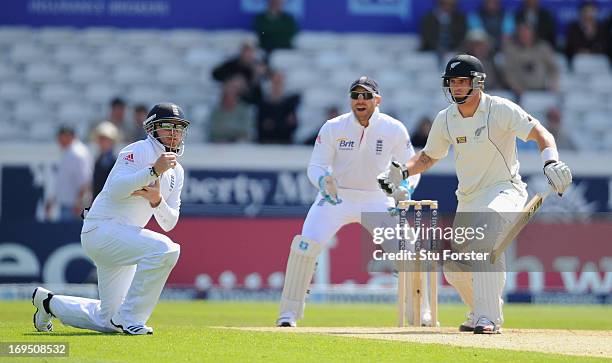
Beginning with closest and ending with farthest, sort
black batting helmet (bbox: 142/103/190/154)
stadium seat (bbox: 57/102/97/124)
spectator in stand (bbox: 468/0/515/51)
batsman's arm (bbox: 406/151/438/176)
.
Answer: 1. black batting helmet (bbox: 142/103/190/154)
2. batsman's arm (bbox: 406/151/438/176)
3. stadium seat (bbox: 57/102/97/124)
4. spectator in stand (bbox: 468/0/515/51)

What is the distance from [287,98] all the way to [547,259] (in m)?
4.12

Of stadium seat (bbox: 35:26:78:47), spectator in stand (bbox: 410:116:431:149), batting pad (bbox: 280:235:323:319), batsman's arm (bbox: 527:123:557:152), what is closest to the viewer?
batsman's arm (bbox: 527:123:557:152)

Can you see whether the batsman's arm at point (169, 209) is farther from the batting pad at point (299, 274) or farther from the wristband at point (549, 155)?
the wristband at point (549, 155)

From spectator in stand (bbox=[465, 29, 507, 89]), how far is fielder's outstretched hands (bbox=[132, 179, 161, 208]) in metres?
10.1

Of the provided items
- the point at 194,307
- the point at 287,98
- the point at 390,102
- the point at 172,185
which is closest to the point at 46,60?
the point at 287,98

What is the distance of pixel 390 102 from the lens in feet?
61.6

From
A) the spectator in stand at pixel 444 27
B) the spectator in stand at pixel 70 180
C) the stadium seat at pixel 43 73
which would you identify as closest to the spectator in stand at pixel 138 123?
the spectator in stand at pixel 70 180

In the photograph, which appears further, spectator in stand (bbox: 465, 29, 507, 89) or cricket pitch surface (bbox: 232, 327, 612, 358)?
spectator in stand (bbox: 465, 29, 507, 89)

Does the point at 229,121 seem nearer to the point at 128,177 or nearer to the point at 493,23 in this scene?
the point at 493,23

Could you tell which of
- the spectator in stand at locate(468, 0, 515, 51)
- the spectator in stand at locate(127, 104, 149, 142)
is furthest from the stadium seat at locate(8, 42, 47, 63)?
the spectator in stand at locate(468, 0, 515, 51)

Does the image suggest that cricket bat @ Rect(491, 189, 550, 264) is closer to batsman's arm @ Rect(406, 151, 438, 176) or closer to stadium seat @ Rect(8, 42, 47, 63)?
A: batsman's arm @ Rect(406, 151, 438, 176)

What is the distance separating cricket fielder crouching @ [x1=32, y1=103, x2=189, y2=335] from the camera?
8953 mm

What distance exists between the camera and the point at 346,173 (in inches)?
442

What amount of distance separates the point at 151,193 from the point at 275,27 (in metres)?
10.3
